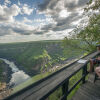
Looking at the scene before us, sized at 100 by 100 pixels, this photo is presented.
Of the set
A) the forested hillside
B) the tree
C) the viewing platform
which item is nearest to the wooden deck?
the viewing platform

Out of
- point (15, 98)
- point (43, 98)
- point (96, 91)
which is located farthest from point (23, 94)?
point (96, 91)

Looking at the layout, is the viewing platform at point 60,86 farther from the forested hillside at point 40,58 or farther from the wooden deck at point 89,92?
the forested hillside at point 40,58

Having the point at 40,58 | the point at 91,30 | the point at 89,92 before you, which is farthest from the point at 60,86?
the point at 40,58

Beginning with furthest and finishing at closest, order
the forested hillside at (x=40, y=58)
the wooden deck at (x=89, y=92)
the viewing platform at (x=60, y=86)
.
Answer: the forested hillside at (x=40, y=58)
the wooden deck at (x=89, y=92)
the viewing platform at (x=60, y=86)

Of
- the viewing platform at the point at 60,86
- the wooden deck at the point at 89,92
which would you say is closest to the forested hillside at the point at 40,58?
the wooden deck at the point at 89,92

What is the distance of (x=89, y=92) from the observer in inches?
103

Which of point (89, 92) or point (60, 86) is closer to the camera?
point (60, 86)

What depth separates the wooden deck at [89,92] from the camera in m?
2.39

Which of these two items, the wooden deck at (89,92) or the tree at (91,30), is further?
the tree at (91,30)

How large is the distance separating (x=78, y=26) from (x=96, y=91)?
915 centimetres

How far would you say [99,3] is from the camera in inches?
257

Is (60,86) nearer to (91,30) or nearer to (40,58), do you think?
(91,30)

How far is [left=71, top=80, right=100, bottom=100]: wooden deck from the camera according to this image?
239cm

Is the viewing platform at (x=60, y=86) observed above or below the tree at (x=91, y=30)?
below
